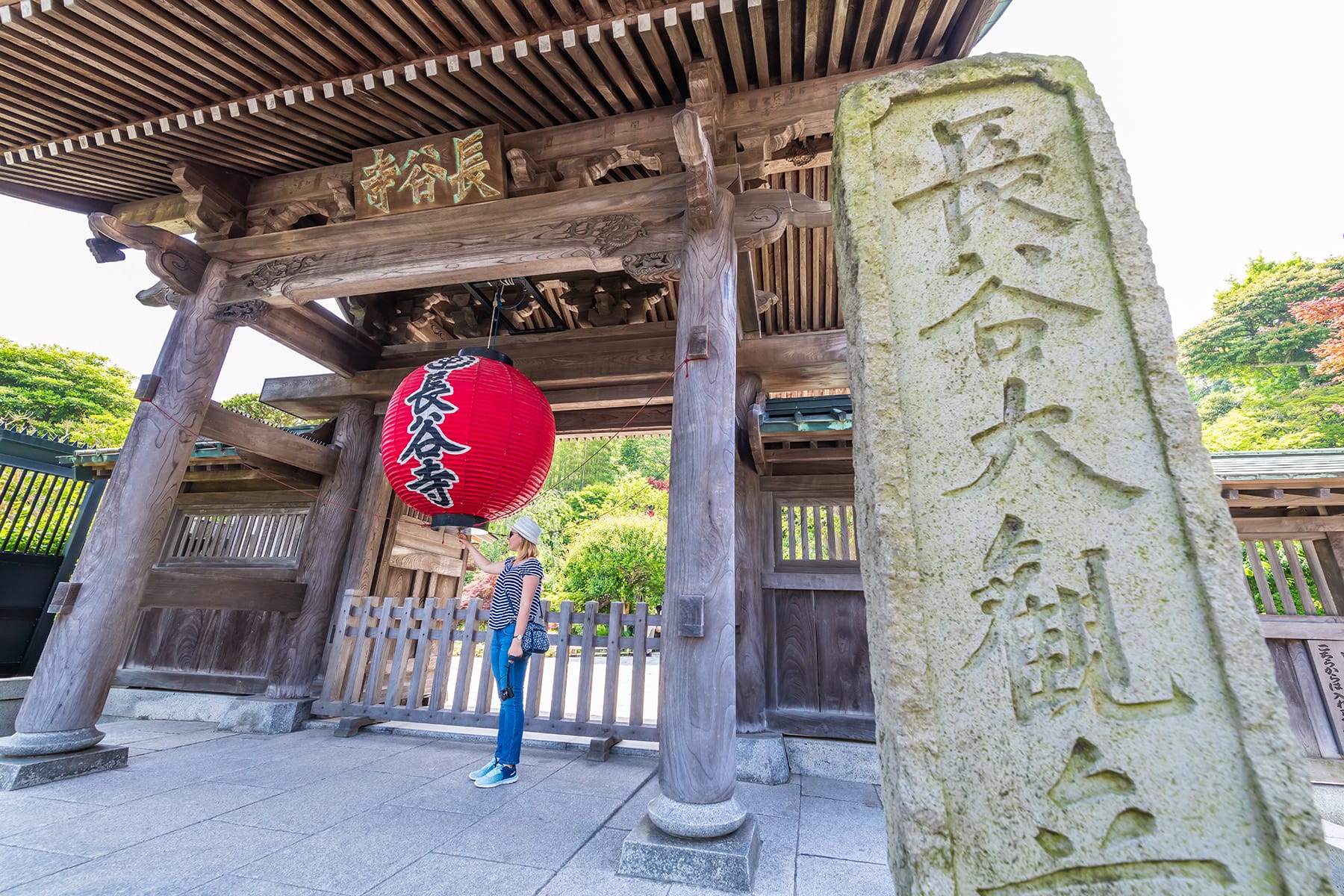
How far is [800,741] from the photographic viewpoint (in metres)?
4.76

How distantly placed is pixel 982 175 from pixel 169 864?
475 centimetres

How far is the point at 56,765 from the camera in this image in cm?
372

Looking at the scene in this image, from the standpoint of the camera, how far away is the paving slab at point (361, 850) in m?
2.49

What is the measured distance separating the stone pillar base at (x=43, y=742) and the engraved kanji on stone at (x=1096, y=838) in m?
5.66

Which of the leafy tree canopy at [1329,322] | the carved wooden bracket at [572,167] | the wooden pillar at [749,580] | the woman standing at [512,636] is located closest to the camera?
the woman standing at [512,636]

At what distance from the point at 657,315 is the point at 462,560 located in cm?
468

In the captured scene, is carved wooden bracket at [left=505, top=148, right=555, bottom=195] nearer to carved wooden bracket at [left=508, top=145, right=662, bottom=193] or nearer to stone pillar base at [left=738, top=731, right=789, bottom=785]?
carved wooden bracket at [left=508, top=145, right=662, bottom=193]

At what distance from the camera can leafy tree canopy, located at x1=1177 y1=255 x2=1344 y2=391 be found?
18547 mm

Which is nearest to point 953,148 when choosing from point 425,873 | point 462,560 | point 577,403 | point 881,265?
point 881,265

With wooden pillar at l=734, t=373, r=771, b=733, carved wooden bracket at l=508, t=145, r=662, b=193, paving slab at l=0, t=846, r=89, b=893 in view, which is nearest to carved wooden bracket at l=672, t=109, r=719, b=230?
carved wooden bracket at l=508, t=145, r=662, b=193

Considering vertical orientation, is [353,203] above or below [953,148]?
above

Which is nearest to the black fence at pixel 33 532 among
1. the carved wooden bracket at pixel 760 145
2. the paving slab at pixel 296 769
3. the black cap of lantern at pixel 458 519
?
the paving slab at pixel 296 769

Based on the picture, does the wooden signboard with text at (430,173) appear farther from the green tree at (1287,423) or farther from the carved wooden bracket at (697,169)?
the green tree at (1287,423)

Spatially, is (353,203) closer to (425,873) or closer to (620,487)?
(425,873)
